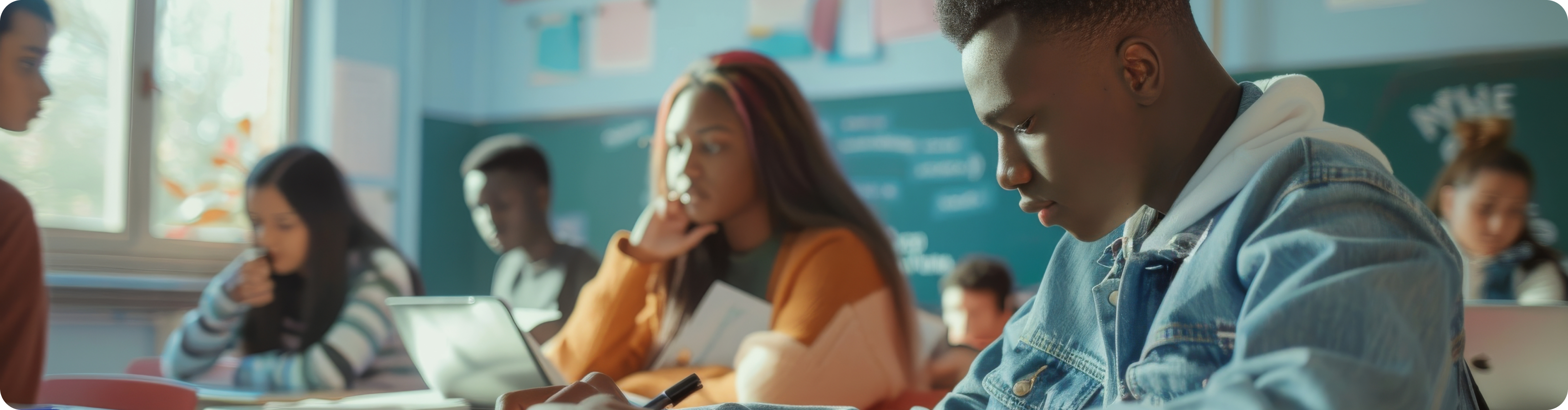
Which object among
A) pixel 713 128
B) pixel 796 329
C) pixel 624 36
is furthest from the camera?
pixel 624 36

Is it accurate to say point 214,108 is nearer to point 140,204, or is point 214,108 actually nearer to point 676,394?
point 140,204

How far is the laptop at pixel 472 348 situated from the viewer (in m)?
1.22

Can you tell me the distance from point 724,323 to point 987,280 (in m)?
1.85

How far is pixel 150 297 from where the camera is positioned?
3533 mm

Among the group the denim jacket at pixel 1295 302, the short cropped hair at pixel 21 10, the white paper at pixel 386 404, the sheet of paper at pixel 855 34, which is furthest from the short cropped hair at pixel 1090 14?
the sheet of paper at pixel 855 34

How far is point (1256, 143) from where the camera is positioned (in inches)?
25.0

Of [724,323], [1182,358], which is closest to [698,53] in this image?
[724,323]

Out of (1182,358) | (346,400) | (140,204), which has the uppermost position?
(1182,358)

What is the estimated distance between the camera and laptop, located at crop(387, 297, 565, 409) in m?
1.22

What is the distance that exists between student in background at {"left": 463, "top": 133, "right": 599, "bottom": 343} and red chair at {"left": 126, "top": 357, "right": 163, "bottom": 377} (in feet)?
2.74

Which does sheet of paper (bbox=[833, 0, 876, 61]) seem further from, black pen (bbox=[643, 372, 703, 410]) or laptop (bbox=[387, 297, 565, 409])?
black pen (bbox=[643, 372, 703, 410])

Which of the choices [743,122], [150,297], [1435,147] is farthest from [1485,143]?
[150,297]

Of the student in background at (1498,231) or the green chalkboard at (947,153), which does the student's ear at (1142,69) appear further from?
the student in background at (1498,231)

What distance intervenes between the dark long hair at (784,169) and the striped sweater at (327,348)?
0.80m
